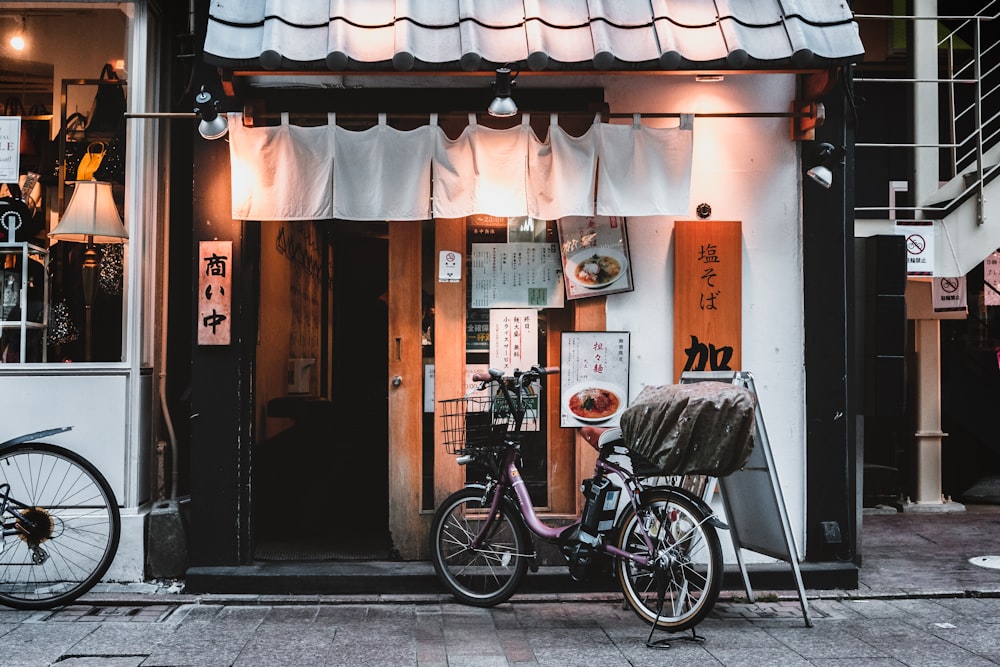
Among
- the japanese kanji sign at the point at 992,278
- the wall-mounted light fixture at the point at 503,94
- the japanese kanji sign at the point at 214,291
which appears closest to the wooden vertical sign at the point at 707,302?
the wall-mounted light fixture at the point at 503,94

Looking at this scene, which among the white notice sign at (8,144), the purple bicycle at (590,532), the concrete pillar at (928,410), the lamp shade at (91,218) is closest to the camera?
the purple bicycle at (590,532)

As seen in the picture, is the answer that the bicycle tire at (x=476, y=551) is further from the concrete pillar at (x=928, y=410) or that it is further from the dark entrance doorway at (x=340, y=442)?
the concrete pillar at (x=928, y=410)

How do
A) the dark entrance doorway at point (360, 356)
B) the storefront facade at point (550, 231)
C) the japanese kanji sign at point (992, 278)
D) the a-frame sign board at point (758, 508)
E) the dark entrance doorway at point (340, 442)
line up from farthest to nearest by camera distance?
the dark entrance doorway at point (360, 356)
the japanese kanji sign at point (992, 278)
the dark entrance doorway at point (340, 442)
the storefront facade at point (550, 231)
the a-frame sign board at point (758, 508)

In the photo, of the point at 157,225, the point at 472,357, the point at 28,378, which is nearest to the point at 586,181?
the point at 472,357

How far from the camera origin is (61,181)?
674cm

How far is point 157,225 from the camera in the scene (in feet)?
22.4

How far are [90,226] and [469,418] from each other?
11.2 ft

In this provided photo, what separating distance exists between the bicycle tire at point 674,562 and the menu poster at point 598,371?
1218 millimetres

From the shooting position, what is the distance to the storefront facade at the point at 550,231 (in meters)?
6.30

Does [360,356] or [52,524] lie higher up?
[360,356]

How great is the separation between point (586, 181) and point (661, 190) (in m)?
0.60

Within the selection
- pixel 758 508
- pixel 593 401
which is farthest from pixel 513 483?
pixel 758 508

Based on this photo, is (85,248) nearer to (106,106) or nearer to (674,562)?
(106,106)

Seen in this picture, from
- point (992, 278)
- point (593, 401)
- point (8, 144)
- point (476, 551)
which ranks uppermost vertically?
point (8, 144)
